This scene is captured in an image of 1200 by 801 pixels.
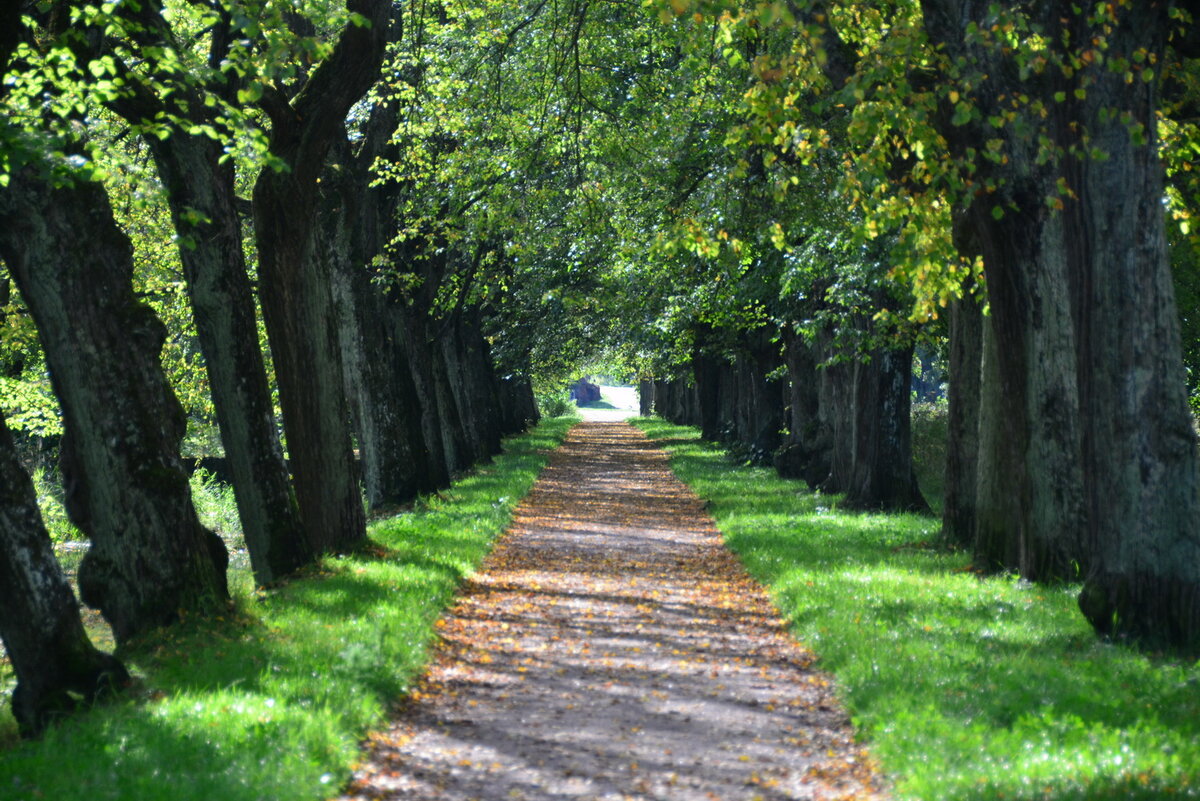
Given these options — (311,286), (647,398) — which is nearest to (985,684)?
(311,286)

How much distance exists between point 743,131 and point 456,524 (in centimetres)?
915

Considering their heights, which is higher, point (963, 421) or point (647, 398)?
point (647, 398)

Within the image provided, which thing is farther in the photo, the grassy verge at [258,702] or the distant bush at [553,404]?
the distant bush at [553,404]

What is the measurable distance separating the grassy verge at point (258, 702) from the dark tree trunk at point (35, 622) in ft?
1.05

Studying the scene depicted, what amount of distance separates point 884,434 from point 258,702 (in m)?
13.9

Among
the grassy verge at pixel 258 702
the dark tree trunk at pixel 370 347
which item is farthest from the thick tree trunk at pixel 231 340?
the dark tree trunk at pixel 370 347

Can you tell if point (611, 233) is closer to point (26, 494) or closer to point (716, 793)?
point (26, 494)

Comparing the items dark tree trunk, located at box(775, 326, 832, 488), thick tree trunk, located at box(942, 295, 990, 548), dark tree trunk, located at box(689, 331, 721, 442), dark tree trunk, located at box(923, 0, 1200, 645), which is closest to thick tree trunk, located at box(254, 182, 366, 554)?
thick tree trunk, located at box(942, 295, 990, 548)

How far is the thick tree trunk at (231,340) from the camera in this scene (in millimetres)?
11672

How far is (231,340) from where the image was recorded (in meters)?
12.0

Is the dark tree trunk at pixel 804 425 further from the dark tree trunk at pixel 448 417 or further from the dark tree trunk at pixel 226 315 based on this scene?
the dark tree trunk at pixel 226 315

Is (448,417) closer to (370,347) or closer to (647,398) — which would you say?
(370,347)

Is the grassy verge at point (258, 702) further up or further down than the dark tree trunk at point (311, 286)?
further down

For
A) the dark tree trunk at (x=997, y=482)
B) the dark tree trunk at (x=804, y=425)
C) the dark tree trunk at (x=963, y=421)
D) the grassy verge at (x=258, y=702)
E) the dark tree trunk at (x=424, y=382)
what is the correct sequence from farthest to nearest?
the dark tree trunk at (x=804, y=425), the dark tree trunk at (x=424, y=382), the dark tree trunk at (x=963, y=421), the dark tree trunk at (x=997, y=482), the grassy verge at (x=258, y=702)
